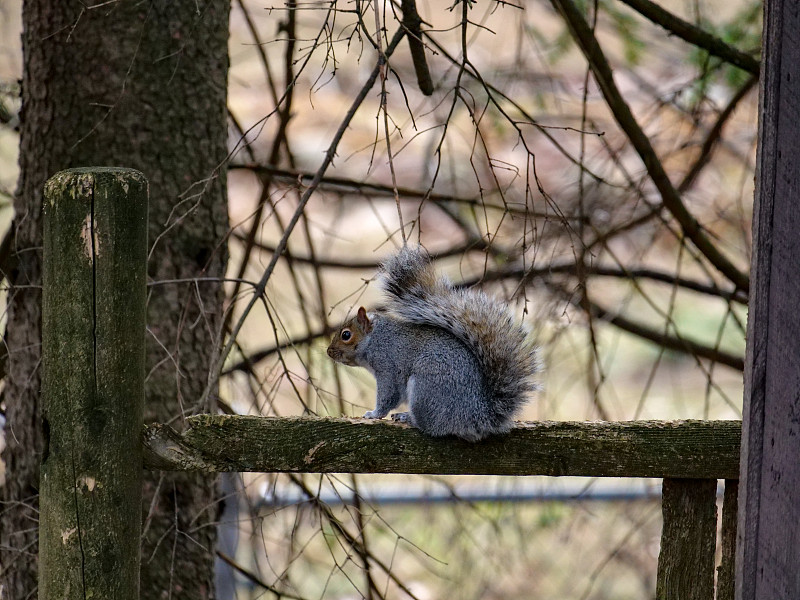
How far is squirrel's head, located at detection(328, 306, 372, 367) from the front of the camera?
176 centimetres

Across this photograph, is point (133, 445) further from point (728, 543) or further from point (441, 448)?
point (728, 543)

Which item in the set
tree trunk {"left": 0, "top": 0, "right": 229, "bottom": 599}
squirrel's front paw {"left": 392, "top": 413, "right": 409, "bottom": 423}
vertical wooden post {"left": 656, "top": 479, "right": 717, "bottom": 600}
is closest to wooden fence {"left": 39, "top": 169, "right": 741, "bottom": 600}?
vertical wooden post {"left": 656, "top": 479, "right": 717, "bottom": 600}

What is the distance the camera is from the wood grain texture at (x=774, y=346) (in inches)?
43.1

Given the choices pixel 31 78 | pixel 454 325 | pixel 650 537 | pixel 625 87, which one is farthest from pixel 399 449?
pixel 625 87

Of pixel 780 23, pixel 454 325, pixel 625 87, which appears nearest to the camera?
pixel 780 23

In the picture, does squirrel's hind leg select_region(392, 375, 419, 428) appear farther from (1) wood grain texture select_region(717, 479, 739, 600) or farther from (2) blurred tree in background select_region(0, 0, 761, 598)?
(1) wood grain texture select_region(717, 479, 739, 600)

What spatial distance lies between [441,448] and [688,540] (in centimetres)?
36

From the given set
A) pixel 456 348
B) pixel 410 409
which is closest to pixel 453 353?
pixel 456 348

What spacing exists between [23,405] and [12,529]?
288 millimetres

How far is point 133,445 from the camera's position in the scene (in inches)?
47.9

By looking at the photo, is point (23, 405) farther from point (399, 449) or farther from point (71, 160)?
point (399, 449)

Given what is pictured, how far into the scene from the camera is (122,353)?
1.21 meters

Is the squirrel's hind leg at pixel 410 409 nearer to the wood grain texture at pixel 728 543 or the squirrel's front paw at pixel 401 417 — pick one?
the squirrel's front paw at pixel 401 417

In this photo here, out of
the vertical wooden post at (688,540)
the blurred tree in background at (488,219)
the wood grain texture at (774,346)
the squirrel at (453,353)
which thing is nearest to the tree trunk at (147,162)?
the blurred tree in background at (488,219)
